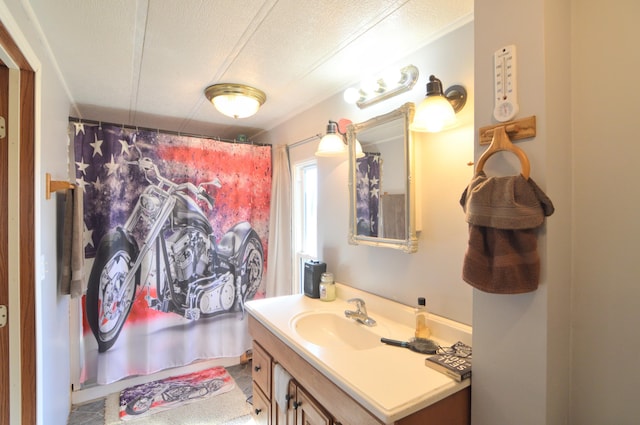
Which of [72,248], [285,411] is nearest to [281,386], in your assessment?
[285,411]

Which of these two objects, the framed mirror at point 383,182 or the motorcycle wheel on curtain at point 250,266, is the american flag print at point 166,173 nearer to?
the motorcycle wheel on curtain at point 250,266

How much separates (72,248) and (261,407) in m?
1.42

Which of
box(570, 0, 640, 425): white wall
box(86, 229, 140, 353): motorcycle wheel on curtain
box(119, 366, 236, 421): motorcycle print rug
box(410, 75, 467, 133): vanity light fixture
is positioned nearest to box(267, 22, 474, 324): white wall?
box(410, 75, 467, 133): vanity light fixture

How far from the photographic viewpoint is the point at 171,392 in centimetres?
231

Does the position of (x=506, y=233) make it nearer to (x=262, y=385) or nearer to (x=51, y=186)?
(x=262, y=385)

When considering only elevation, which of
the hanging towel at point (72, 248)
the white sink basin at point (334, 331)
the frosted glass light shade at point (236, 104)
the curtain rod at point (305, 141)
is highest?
the frosted glass light shade at point (236, 104)

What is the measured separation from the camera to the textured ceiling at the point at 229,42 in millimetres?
1175

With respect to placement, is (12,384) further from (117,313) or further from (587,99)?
(587,99)

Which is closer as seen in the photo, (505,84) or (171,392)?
(505,84)

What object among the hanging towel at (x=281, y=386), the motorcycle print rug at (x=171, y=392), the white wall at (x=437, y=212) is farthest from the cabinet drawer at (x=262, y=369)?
the motorcycle print rug at (x=171, y=392)

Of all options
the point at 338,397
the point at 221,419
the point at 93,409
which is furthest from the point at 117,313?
the point at 338,397

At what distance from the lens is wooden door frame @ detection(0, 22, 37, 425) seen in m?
1.15

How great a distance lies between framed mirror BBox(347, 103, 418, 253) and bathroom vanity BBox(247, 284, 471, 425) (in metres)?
0.36

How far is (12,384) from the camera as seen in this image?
3.68ft
